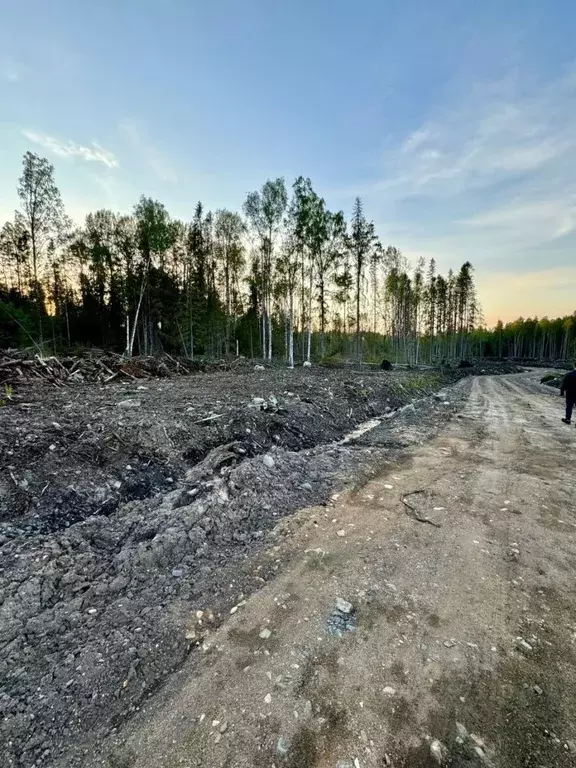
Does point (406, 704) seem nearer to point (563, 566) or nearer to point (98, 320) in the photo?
point (563, 566)

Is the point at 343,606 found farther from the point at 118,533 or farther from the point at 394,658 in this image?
the point at 118,533

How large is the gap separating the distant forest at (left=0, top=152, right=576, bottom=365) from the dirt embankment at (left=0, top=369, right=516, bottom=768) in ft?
40.8

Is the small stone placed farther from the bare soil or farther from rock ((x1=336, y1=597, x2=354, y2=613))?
rock ((x1=336, y1=597, x2=354, y2=613))

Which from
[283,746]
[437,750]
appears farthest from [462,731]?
[283,746]

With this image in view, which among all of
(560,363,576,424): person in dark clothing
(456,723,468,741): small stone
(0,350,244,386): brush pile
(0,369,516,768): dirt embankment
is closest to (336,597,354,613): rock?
(0,369,516,768): dirt embankment

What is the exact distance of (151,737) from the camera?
5.59ft

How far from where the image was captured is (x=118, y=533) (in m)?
3.46

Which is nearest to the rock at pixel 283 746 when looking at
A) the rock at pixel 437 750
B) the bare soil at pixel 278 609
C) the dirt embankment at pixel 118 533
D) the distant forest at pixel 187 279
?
the bare soil at pixel 278 609

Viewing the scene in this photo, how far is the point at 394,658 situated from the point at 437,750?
0.50 metres

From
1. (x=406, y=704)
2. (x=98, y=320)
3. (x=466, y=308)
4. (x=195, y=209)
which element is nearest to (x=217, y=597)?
(x=406, y=704)

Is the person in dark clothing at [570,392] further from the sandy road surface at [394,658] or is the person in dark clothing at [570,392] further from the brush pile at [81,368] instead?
the brush pile at [81,368]

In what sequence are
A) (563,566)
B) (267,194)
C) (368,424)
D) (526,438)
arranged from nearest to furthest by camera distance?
(563,566)
(526,438)
(368,424)
(267,194)

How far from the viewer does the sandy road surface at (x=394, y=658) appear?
5.34 ft

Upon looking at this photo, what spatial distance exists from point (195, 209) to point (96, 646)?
34.6 m
